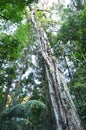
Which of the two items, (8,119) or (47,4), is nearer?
(8,119)

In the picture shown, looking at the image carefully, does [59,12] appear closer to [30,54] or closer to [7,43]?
[30,54]

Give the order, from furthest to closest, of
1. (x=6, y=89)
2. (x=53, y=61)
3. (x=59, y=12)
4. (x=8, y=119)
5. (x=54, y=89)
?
(x=59, y=12)
(x=6, y=89)
(x=8, y=119)
(x=53, y=61)
(x=54, y=89)

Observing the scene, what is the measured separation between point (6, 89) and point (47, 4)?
542cm

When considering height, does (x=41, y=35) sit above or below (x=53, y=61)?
above

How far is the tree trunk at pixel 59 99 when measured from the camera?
5836 millimetres

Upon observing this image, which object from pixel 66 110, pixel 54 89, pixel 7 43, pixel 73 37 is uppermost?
pixel 73 37

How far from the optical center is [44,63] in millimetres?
8180

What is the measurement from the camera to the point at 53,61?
799 cm

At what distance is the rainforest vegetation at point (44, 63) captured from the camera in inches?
232

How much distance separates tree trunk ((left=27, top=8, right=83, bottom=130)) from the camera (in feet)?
19.1

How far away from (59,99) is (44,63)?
192 cm

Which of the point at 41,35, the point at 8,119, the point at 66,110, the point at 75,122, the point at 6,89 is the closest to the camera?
the point at 75,122

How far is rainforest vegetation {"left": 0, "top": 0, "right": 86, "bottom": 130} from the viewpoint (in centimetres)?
589

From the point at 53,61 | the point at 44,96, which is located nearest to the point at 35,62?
the point at 44,96
